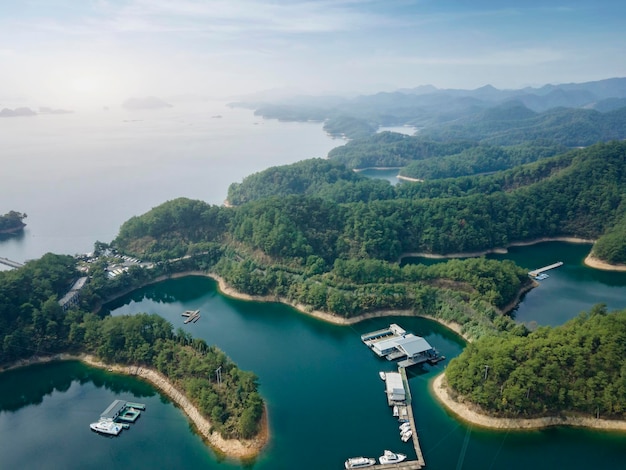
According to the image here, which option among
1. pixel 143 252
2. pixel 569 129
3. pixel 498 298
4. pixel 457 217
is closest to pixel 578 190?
pixel 457 217

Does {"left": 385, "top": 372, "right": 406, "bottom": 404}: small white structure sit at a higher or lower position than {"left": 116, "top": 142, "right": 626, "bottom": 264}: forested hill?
lower

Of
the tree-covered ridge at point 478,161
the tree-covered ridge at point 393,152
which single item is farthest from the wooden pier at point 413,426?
the tree-covered ridge at point 393,152

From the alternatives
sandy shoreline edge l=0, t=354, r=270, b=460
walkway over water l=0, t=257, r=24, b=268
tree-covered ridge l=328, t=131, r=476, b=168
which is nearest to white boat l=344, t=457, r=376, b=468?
sandy shoreline edge l=0, t=354, r=270, b=460

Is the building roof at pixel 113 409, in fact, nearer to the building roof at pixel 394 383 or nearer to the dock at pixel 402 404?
the dock at pixel 402 404

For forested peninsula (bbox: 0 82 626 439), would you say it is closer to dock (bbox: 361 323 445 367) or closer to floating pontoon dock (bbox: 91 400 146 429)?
floating pontoon dock (bbox: 91 400 146 429)

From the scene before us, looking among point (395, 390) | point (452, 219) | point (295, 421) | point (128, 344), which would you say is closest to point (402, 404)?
point (395, 390)

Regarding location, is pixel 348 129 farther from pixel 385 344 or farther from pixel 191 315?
pixel 385 344

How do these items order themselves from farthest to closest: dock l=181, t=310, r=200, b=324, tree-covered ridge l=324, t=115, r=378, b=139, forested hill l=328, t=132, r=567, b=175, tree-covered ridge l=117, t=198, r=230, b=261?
tree-covered ridge l=324, t=115, r=378, b=139
forested hill l=328, t=132, r=567, b=175
tree-covered ridge l=117, t=198, r=230, b=261
dock l=181, t=310, r=200, b=324
